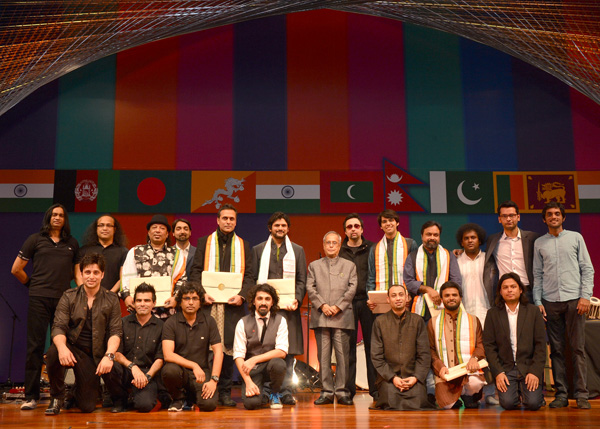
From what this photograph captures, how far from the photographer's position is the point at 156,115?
884cm

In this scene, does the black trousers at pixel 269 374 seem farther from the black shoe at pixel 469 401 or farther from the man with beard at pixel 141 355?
the black shoe at pixel 469 401

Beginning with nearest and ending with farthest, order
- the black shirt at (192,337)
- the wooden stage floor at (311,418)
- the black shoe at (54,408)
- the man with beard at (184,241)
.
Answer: the wooden stage floor at (311,418)
the black shoe at (54,408)
the black shirt at (192,337)
the man with beard at (184,241)

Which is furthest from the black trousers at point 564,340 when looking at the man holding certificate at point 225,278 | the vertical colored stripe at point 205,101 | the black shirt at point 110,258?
the vertical colored stripe at point 205,101

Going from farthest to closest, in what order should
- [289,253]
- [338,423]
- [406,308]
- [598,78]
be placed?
[598,78] → [289,253] → [406,308] → [338,423]

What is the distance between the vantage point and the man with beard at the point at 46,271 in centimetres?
559

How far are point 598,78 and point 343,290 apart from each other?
13.6 ft

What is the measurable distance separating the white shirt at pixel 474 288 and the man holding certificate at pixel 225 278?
216 centimetres

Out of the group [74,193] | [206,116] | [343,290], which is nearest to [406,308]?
[343,290]

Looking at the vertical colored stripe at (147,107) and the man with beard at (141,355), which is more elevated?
the vertical colored stripe at (147,107)

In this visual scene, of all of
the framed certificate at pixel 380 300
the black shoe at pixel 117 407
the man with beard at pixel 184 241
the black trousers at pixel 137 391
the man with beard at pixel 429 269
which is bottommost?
the black shoe at pixel 117 407

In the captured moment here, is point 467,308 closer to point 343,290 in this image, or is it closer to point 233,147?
point 343,290

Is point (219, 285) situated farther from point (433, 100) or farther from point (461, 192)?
point (433, 100)

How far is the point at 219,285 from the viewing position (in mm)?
5625

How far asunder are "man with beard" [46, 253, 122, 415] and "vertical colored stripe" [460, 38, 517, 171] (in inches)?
Result: 224
